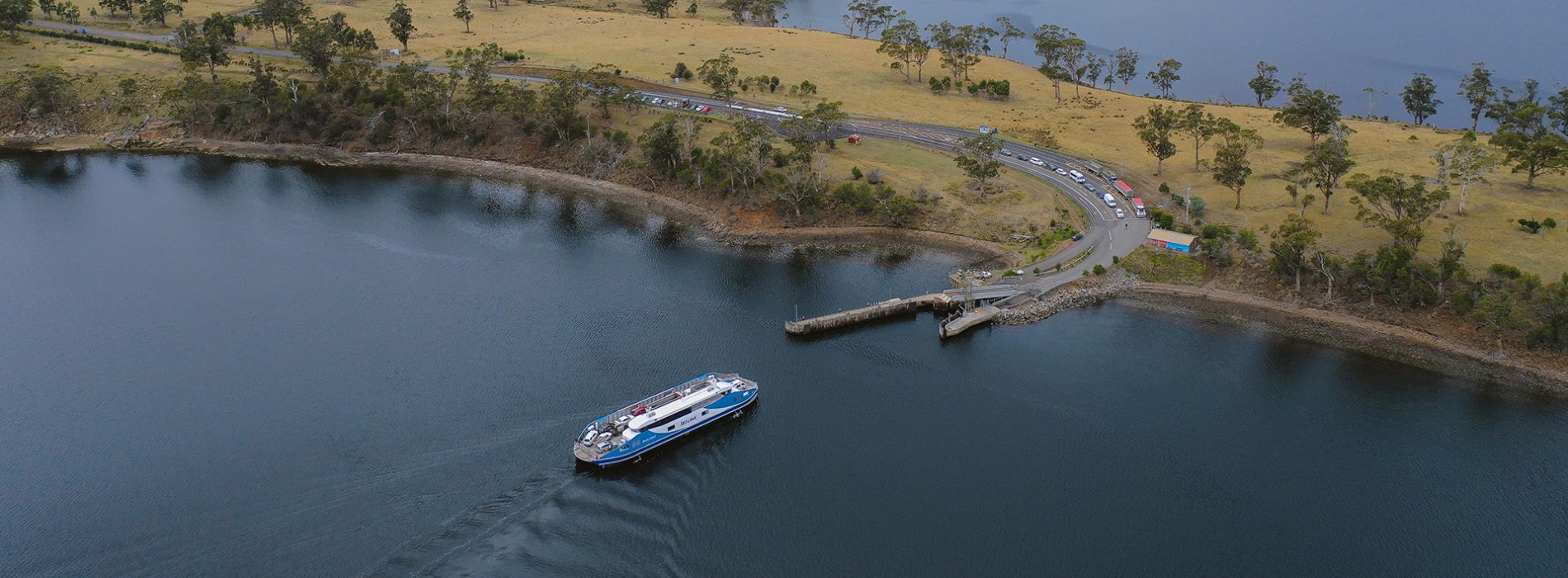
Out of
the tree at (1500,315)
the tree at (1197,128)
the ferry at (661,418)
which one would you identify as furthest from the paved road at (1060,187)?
the ferry at (661,418)

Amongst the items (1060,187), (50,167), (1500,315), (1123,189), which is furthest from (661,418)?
(50,167)

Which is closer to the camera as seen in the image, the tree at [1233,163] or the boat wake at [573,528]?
the boat wake at [573,528]

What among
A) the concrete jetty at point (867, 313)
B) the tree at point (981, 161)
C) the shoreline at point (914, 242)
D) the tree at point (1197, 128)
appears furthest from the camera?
the tree at point (1197, 128)

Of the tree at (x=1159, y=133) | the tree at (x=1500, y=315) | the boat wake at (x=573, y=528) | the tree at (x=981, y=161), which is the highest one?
the tree at (x=1159, y=133)

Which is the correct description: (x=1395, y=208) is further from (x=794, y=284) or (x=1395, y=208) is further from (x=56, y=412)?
(x=56, y=412)

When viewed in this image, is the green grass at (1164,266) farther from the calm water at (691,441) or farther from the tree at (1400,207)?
the tree at (1400,207)
